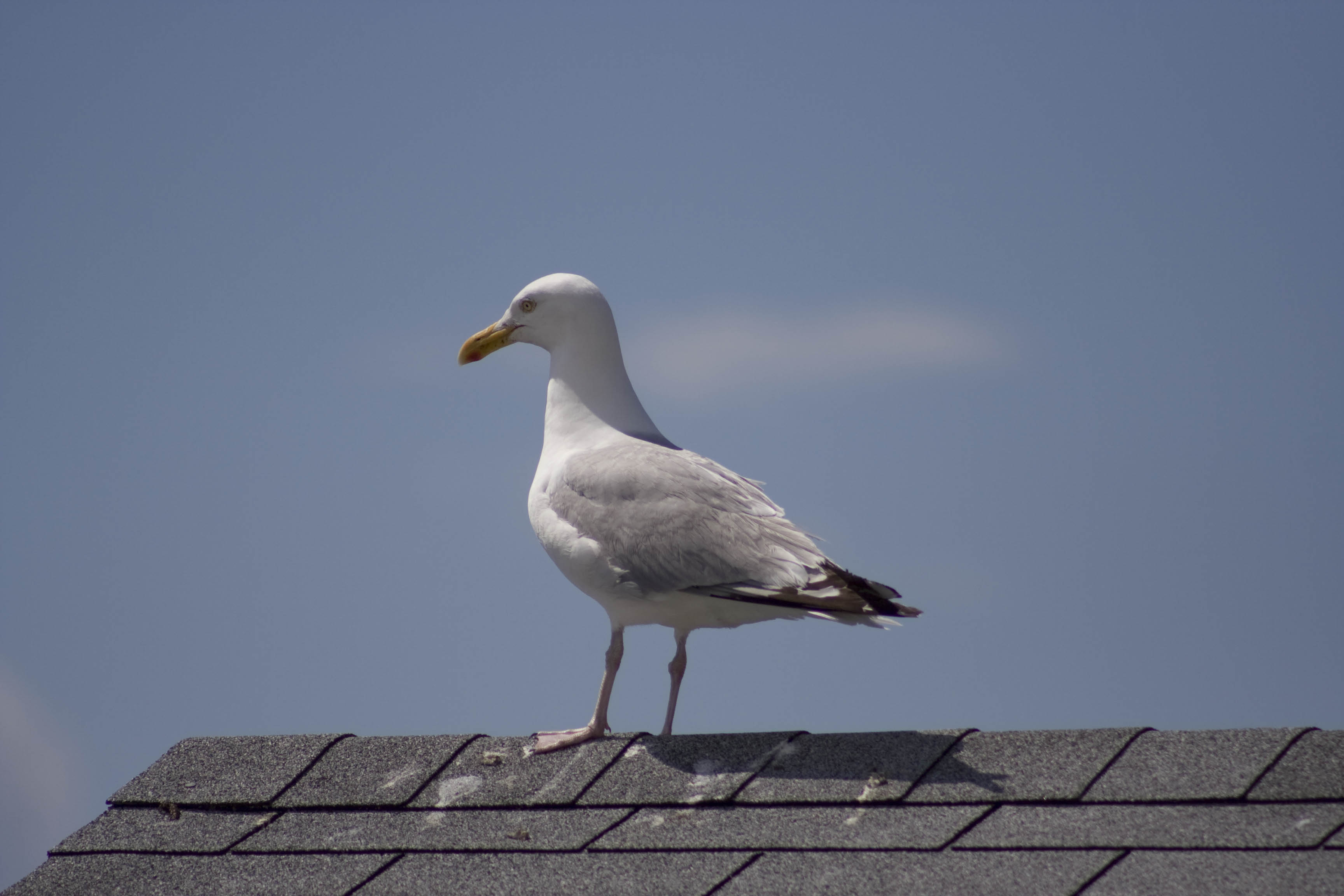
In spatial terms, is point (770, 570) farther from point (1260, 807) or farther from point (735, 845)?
point (1260, 807)

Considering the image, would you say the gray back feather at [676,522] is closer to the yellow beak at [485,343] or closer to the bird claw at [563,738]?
the bird claw at [563,738]

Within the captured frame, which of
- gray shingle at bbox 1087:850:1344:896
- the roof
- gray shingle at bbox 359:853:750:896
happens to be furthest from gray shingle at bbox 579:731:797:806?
gray shingle at bbox 1087:850:1344:896

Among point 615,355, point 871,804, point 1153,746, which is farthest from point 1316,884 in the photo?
point 615,355

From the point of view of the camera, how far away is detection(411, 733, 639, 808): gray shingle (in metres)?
4.46

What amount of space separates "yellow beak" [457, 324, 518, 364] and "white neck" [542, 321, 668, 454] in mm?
346

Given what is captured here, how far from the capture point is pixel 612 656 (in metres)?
5.44

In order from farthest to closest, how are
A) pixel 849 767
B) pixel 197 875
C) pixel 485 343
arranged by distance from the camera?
pixel 485 343, pixel 197 875, pixel 849 767

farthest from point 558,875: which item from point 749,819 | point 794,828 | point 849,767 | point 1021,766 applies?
Result: point 1021,766

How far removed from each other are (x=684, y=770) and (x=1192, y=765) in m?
1.66

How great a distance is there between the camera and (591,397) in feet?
19.9

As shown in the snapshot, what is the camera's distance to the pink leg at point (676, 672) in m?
5.76

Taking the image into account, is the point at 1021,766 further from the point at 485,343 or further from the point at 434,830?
the point at 485,343

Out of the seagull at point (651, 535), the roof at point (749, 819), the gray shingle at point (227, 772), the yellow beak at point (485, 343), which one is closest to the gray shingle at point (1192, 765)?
the roof at point (749, 819)

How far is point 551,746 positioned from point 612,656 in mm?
716
